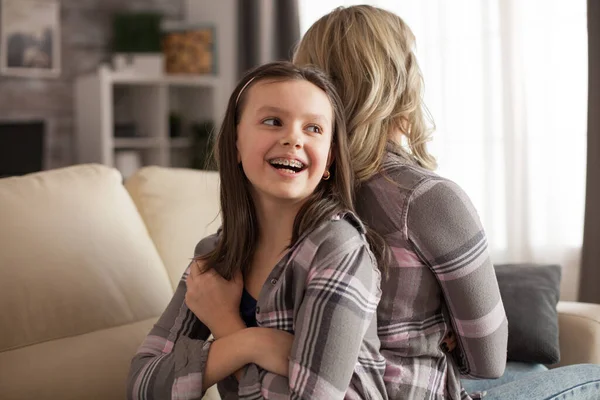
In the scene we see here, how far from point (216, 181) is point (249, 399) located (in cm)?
115

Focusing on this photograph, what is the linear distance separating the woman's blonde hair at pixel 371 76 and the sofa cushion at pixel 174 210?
744 millimetres

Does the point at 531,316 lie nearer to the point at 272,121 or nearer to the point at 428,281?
the point at 428,281

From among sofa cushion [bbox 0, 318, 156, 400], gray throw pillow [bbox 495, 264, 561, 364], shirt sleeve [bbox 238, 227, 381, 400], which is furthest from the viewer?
gray throw pillow [bbox 495, 264, 561, 364]

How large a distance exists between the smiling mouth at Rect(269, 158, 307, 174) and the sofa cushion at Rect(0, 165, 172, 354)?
651 mm

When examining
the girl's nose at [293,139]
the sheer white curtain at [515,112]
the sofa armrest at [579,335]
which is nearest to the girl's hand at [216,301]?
the girl's nose at [293,139]

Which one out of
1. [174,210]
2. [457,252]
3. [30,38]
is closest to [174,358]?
[457,252]

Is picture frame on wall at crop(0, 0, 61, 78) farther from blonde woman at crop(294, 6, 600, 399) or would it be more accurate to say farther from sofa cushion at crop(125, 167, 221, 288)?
blonde woman at crop(294, 6, 600, 399)

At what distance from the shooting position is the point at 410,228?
1148mm

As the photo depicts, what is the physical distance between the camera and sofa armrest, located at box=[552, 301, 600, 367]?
1.97 m

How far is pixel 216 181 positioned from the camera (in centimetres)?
218

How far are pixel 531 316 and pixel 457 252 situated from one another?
2.93ft

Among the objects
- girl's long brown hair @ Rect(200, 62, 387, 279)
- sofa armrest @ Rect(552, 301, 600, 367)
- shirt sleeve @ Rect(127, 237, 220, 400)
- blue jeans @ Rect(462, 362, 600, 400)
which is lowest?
sofa armrest @ Rect(552, 301, 600, 367)

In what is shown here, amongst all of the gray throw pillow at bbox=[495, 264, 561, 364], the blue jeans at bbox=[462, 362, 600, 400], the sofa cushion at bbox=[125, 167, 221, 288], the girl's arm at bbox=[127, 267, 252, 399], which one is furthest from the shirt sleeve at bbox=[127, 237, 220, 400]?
the gray throw pillow at bbox=[495, 264, 561, 364]

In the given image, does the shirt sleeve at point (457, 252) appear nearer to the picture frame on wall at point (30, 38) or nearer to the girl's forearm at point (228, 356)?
the girl's forearm at point (228, 356)
